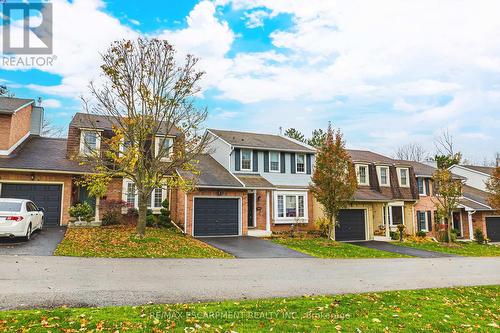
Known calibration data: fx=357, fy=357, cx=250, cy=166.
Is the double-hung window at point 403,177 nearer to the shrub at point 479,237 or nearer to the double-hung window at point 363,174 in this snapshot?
the double-hung window at point 363,174

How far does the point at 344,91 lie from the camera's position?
22469mm

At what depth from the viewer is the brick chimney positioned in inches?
777

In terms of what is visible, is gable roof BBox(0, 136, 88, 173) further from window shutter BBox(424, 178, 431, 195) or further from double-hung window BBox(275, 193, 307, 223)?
window shutter BBox(424, 178, 431, 195)

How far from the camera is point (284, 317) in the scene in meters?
6.39

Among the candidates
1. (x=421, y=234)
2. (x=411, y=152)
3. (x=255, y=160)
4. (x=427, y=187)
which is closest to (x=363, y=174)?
(x=421, y=234)

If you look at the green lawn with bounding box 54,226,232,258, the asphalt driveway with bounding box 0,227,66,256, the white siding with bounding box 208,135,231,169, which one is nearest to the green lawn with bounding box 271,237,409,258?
the green lawn with bounding box 54,226,232,258

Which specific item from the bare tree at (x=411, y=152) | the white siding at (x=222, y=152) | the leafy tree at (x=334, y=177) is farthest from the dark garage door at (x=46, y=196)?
the bare tree at (x=411, y=152)

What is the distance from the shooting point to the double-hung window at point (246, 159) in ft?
81.1

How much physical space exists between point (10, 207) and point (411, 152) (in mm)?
53417

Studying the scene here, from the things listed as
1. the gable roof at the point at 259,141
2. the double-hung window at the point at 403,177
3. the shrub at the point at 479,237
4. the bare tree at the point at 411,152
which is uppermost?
the bare tree at the point at 411,152

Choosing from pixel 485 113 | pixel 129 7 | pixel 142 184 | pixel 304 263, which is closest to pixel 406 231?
pixel 485 113

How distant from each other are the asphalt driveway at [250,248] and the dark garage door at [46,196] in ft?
27.4

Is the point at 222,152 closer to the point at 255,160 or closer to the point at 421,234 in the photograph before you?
the point at 255,160

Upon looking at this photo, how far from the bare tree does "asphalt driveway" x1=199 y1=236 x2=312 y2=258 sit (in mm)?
42161
